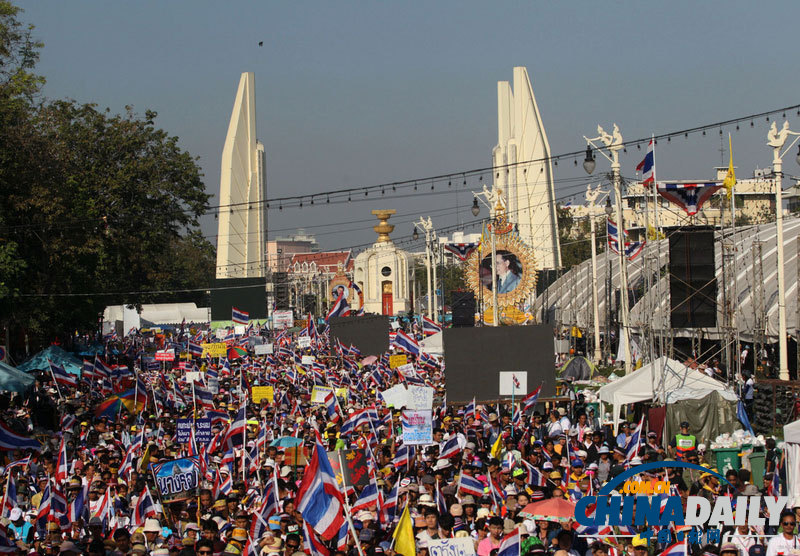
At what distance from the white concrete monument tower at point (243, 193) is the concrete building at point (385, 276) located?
1004cm

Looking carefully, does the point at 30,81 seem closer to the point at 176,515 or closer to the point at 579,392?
the point at 579,392

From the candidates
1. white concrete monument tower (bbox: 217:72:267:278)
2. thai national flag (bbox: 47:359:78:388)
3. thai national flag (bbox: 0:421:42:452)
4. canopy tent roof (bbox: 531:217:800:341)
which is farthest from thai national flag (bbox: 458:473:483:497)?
white concrete monument tower (bbox: 217:72:267:278)

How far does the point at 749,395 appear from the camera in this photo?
22.7 metres

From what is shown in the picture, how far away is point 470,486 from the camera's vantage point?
12477mm

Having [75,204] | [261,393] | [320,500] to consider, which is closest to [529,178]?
[75,204]

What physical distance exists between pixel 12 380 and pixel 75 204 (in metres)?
18.5

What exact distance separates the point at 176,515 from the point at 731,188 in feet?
51.4

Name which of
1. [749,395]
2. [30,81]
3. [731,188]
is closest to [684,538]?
[749,395]

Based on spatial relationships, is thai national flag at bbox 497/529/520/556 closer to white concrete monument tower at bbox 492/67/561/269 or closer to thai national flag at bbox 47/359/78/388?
thai national flag at bbox 47/359/78/388

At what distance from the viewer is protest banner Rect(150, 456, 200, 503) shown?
13.4 meters

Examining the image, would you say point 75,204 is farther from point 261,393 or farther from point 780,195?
point 780,195

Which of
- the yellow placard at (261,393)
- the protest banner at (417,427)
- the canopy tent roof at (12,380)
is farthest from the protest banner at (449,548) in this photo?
the canopy tent roof at (12,380)

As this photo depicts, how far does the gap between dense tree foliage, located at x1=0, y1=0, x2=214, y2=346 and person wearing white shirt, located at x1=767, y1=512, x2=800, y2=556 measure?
23.2 metres

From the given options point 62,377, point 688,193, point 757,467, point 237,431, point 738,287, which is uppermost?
point 688,193
